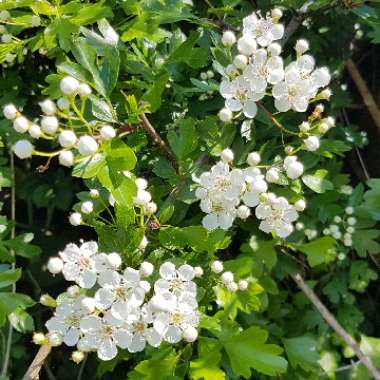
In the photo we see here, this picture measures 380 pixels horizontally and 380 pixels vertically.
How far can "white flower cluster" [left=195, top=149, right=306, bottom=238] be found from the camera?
4.39 feet

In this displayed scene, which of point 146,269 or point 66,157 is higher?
point 66,157

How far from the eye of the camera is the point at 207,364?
154 centimetres

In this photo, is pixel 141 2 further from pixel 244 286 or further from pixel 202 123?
pixel 244 286

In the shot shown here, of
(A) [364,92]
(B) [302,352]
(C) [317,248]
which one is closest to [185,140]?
(C) [317,248]

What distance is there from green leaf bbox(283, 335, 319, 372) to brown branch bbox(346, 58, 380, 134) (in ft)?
3.29

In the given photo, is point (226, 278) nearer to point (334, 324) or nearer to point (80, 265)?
point (80, 265)

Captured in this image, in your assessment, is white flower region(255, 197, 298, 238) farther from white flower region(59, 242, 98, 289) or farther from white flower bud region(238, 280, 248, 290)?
white flower region(59, 242, 98, 289)

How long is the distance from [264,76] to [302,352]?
42.4 inches

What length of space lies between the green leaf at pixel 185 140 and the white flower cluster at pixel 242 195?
98 millimetres

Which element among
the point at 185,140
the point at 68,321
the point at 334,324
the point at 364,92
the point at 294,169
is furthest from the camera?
the point at 364,92

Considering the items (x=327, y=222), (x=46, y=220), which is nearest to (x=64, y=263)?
(x=46, y=220)

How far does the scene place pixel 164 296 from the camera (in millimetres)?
1253

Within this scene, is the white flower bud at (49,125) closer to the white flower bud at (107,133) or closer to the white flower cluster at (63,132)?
the white flower cluster at (63,132)

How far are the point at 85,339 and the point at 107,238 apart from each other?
26 centimetres
